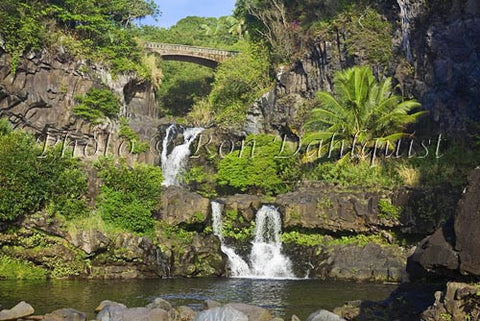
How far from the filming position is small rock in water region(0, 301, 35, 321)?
15.5 metres

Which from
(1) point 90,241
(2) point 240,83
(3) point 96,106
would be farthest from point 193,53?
(1) point 90,241

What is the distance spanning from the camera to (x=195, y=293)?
67.8ft

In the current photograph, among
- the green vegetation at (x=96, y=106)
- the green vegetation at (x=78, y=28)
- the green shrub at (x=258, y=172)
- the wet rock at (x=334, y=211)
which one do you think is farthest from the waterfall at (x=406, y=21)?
the green vegetation at (x=96, y=106)

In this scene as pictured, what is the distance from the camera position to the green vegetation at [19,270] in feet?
76.3

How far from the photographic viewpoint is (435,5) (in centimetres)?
3134

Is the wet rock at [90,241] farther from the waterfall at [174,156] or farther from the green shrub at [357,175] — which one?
the green shrub at [357,175]

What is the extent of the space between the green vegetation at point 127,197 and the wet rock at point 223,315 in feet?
40.8

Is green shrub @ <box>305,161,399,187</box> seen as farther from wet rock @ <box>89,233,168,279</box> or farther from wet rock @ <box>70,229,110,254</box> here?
wet rock @ <box>70,229,110,254</box>

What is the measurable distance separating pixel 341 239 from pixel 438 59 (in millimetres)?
11243

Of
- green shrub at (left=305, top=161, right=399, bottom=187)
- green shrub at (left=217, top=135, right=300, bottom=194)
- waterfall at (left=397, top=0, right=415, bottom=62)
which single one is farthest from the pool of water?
waterfall at (left=397, top=0, right=415, bottom=62)

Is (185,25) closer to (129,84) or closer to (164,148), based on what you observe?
(129,84)

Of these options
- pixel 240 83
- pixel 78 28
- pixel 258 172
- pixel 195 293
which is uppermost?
pixel 78 28

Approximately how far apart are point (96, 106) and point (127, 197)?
13062 millimetres

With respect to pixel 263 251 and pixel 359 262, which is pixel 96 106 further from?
pixel 359 262
